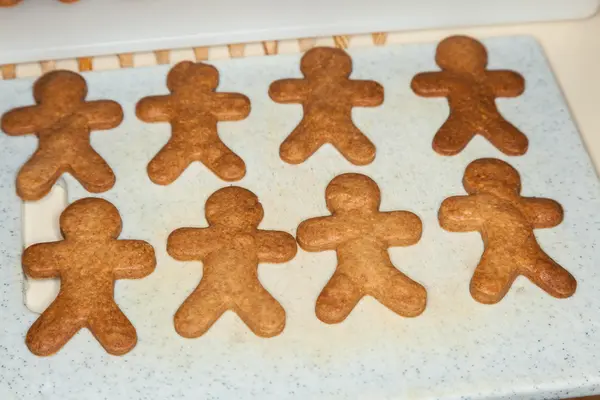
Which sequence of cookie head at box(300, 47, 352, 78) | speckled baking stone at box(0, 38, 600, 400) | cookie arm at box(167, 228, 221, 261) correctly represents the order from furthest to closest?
cookie head at box(300, 47, 352, 78) < cookie arm at box(167, 228, 221, 261) < speckled baking stone at box(0, 38, 600, 400)

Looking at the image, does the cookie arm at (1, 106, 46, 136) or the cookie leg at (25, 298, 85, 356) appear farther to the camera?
the cookie arm at (1, 106, 46, 136)

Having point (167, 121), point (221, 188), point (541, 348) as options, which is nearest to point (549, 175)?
point (541, 348)

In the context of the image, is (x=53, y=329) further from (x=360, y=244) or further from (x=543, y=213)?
(x=543, y=213)

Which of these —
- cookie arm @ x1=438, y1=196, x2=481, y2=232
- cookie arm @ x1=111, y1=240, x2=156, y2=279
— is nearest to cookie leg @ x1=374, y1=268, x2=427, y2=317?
cookie arm @ x1=438, y1=196, x2=481, y2=232

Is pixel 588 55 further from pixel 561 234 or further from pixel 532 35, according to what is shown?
pixel 561 234

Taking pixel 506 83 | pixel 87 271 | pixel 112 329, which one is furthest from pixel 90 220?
pixel 506 83

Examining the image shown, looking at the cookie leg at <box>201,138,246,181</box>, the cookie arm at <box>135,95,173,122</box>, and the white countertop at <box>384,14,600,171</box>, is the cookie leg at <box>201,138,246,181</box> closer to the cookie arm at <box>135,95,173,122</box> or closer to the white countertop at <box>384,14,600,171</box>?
the cookie arm at <box>135,95,173,122</box>

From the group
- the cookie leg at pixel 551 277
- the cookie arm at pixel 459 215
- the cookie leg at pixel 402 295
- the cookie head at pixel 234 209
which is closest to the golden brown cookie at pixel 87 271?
the cookie head at pixel 234 209
